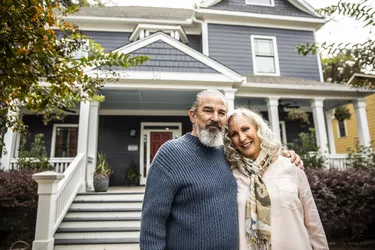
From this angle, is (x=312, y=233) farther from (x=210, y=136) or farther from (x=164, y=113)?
(x=164, y=113)

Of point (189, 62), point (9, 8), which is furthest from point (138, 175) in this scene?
point (9, 8)

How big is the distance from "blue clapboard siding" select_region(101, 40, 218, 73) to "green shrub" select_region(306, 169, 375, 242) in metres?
3.82

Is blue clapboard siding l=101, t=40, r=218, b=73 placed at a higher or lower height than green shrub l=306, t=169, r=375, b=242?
higher

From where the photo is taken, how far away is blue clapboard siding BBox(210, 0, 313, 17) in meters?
9.45

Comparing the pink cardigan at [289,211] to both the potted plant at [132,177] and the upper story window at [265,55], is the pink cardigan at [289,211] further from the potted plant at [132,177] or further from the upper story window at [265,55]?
the upper story window at [265,55]

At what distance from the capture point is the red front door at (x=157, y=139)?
874 cm

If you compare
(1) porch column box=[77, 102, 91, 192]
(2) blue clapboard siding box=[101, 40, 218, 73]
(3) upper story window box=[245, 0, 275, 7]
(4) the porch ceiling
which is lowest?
(1) porch column box=[77, 102, 91, 192]

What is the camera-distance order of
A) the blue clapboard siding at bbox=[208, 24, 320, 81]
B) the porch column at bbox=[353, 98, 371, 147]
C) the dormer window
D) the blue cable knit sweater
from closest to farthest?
the blue cable knit sweater < the porch column at bbox=[353, 98, 371, 147] < the dormer window < the blue clapboard siding at bbox=[208, 24, 320, 81]

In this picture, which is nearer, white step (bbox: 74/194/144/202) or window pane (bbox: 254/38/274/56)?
white step (bbox: 74/194/144/202)

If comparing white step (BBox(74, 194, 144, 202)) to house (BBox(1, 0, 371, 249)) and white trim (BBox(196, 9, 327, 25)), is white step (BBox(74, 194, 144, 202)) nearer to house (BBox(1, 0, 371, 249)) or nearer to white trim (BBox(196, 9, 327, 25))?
house (BBox(1, 0, 371, 249))

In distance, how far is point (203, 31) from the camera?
9.18 m

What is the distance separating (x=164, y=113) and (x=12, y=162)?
182 inches

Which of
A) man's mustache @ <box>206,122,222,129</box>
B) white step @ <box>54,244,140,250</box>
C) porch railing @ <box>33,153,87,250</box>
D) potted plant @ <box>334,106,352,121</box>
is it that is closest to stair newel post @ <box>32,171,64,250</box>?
porch railing @ <box>33,153,87,250</box>

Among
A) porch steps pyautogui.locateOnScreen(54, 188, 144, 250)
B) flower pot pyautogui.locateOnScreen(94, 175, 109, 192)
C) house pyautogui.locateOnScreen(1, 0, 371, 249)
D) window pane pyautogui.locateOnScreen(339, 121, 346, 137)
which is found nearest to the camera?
porch steps pyautogui.locateOnScreen(54, 188, 144, 250)
